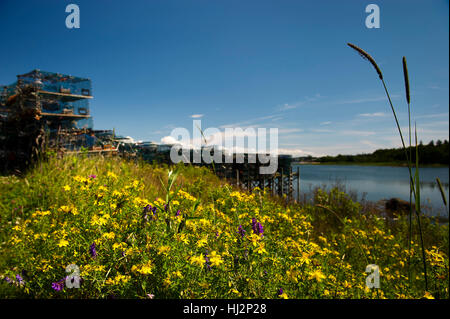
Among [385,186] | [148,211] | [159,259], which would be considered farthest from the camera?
[385,186]

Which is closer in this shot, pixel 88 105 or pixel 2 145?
pixel 2 145

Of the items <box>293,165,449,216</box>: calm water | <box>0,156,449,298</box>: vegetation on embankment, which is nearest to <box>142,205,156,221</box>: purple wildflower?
<box>0,156,449,298</box>: vegetation on embankment

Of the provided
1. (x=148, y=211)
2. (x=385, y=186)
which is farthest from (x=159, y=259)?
(x=385, y=186)

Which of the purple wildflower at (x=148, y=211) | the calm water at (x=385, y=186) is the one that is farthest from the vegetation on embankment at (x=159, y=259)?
the calm water at (x=385, y=186)

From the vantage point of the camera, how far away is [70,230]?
1650 mm

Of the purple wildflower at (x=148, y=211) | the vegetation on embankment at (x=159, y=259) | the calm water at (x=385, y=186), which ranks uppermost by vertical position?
the purple wildflower at (x=148, y=211)

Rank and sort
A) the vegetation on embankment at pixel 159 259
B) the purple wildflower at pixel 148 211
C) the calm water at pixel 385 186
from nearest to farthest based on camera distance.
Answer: the vegetation on embankment at pixel 159 259 → the purple wildflower at pixel 148 211 → the calm water at pixel 385 186

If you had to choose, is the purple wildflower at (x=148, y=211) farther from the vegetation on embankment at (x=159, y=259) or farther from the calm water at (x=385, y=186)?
the calm water at (x=385, y=186)

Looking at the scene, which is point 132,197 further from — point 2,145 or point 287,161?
point 287,161

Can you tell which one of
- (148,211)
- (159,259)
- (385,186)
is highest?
(148,211)

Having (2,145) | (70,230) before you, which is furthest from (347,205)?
(2,145)

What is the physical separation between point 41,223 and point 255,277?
7.05 feet

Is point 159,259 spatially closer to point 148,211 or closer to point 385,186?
point 148,211
